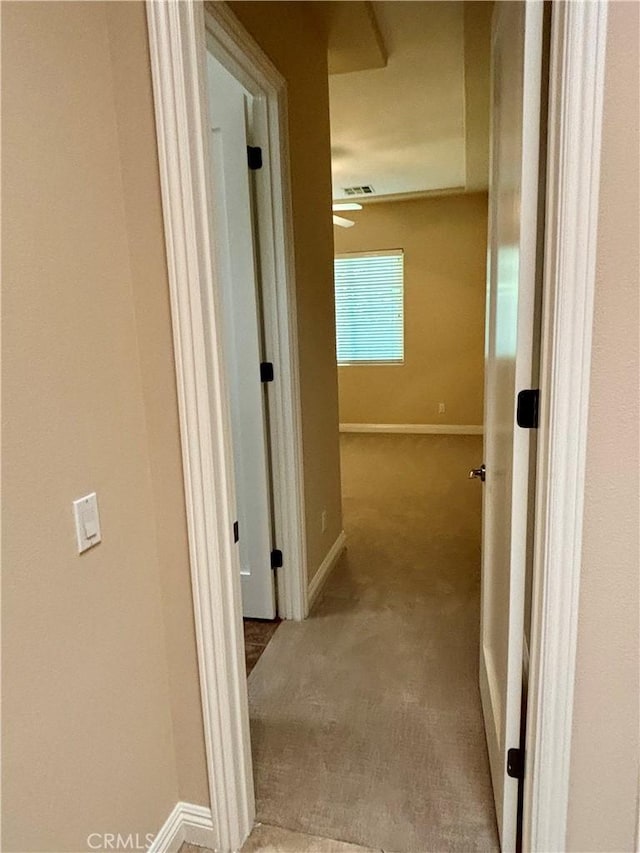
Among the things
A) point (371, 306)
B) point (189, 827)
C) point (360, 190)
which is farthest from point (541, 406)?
point (371, 306)

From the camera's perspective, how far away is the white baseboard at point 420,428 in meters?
6.24

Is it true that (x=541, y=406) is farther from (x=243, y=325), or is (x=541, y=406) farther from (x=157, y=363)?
(x=243, y=325)

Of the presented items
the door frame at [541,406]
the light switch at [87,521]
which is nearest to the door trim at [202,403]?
the door frame at [541,406]

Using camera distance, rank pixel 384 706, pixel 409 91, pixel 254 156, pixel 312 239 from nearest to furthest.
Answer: pixel 384 706
pixel 254 156
pixel 312 239
pixel 409 91

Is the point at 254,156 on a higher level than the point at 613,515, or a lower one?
higher

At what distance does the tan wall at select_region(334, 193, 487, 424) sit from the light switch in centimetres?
544

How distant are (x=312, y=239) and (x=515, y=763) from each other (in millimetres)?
2287

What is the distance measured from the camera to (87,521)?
109cm

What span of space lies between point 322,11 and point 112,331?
7.07 feet

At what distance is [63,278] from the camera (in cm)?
102

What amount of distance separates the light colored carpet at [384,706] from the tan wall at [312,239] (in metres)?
0.41

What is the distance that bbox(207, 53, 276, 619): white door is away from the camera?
7.20 ft

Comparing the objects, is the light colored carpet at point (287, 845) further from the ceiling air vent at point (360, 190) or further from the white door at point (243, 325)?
the ceiling air vent at point (360, 190)

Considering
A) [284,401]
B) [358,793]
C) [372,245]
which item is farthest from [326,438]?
[372,245]
